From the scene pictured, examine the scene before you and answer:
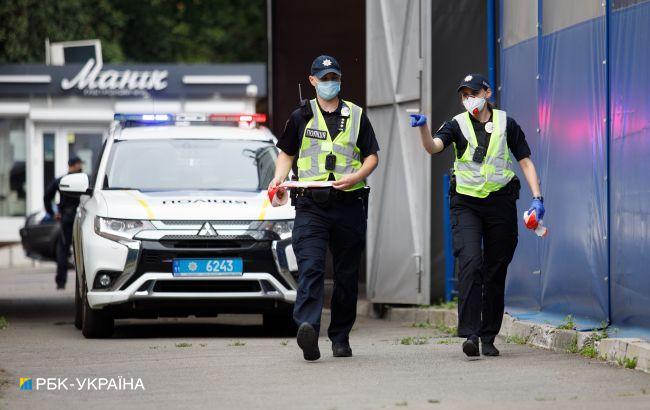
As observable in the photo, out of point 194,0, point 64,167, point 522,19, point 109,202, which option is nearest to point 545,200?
point 522,19

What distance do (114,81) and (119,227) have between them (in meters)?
25.4

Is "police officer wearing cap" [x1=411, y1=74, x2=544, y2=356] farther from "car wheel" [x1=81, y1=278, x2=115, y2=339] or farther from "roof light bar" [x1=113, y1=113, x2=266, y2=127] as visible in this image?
"roof light bar" [x1=113, y1=113, x2=266, y2=127]

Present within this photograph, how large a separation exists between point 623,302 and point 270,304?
3.23 m

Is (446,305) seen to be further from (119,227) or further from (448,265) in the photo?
(119,227)

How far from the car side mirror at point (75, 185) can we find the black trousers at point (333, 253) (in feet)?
11.1

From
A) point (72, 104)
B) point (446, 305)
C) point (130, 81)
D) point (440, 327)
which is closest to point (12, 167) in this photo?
point (72, 104)

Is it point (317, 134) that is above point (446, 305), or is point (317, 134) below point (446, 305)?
above

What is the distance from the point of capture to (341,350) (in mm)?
9961

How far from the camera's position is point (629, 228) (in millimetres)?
9672

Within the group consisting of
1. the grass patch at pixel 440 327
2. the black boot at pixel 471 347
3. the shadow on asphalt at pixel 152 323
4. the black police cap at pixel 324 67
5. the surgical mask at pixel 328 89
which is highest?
the black police cap at pixel 324 67

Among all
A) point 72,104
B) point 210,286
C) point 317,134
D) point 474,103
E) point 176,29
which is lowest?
point 210,286

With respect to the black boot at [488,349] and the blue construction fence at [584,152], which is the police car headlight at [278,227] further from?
the black boot at [488,349]

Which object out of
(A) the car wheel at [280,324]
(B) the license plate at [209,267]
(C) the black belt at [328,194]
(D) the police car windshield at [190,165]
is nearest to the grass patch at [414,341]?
(A) the car wheel at [280,324]

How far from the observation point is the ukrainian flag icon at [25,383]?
341 inches
